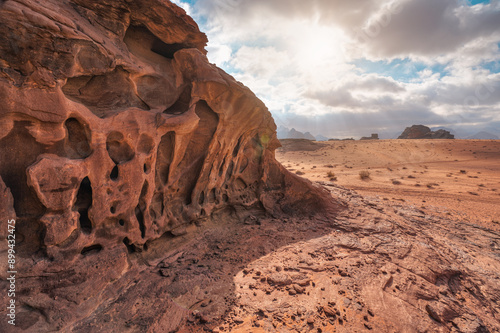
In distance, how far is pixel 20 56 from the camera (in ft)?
9.17

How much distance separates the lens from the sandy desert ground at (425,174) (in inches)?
472

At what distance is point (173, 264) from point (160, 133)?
2997 mm

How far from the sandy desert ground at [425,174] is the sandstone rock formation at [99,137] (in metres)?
12.3

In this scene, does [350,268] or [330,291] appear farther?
[350,268]

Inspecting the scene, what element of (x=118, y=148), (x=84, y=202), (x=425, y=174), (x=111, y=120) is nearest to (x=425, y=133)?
(x=425, y=174)

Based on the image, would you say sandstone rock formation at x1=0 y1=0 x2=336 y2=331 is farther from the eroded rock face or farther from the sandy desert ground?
the sandy desert ground

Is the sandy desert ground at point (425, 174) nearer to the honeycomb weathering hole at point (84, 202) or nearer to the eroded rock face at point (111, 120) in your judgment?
the eroded rock face at point (111, 120)

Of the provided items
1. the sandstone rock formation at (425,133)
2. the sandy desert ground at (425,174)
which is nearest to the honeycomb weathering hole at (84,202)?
Result: the sandy desert ground at (425,174)

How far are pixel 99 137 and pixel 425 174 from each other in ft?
85.7

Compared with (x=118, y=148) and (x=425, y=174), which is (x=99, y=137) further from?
(x=425, y=174)

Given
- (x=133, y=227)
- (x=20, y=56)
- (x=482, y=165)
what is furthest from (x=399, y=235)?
(x=482, y=165)

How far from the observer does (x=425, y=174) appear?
20812 millimetres

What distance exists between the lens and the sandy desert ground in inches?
472

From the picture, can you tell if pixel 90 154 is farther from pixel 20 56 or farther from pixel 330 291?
pixel 330 291
